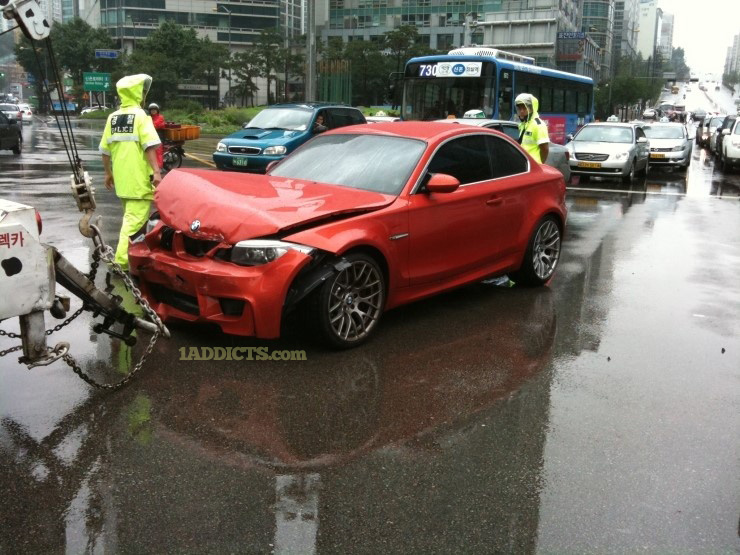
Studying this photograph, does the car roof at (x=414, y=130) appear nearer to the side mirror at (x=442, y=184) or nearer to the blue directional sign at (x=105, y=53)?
the side mirror at (x=442, y=184)

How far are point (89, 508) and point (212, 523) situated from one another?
57 centimetres

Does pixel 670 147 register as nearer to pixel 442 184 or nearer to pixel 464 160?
pixel 464 160

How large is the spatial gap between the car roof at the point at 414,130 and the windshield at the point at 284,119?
10471 mm

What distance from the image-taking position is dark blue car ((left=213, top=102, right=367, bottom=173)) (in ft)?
54.9

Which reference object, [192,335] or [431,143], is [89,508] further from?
[431,143]

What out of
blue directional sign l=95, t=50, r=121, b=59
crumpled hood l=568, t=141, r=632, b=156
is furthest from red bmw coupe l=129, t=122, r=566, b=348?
blue directional sign l=95, t=50, r=121, b=59

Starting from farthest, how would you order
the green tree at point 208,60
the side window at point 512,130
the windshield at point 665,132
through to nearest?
1. the green tree at point 208,60
2. the windshield at point 665,132
3. the side window at point 512,130

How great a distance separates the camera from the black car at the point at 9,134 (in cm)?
2319

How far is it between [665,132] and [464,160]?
19403 mm

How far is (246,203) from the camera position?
18.0ft

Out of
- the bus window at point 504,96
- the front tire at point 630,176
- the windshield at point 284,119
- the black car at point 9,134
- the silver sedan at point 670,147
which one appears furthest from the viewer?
the black car at point 9,134

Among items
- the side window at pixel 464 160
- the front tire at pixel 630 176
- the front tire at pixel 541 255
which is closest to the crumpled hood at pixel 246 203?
the side window at pixel 464 160

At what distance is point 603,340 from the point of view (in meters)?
6.16

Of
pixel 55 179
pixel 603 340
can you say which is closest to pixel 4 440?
pixel 603 340
